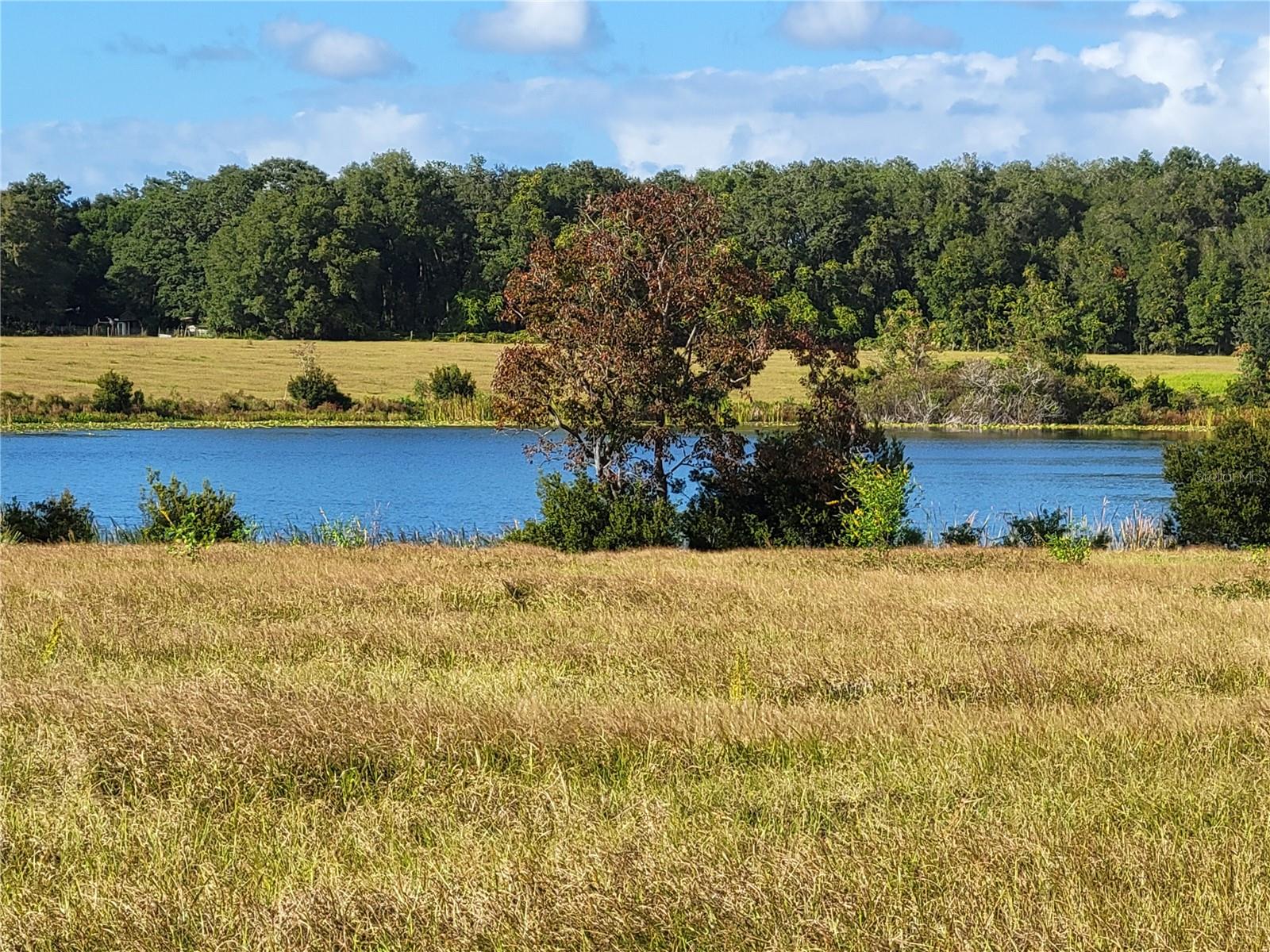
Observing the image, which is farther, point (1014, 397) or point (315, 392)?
point (1014, 397)

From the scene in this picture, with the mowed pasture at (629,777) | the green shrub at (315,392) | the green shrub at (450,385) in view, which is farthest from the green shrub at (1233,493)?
the green shrub at (315,392)

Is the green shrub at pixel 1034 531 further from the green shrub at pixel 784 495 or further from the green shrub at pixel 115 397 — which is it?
the green shrub at pixel 115 397

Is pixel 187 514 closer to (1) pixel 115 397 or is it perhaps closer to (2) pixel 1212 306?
(1) pixel 115 397

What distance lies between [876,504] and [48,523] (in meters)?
14.2

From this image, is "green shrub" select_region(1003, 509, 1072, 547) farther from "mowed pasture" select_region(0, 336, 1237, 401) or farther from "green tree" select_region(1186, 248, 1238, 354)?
"green tree" select_region(1186, 248, 1238, 354)

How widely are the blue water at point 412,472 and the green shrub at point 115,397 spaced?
258 inches

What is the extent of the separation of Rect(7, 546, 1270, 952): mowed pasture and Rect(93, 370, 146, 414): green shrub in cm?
7034

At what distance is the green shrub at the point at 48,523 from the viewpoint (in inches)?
934

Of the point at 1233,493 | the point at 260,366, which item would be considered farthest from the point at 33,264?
the point at 1233,493

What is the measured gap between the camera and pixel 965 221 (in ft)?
439

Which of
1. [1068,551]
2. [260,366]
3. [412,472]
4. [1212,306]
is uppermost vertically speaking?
[1212,306]

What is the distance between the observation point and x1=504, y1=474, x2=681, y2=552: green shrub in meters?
23.7

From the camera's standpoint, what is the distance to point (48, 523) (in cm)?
2425

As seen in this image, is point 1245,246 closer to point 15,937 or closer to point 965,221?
point 965,221
